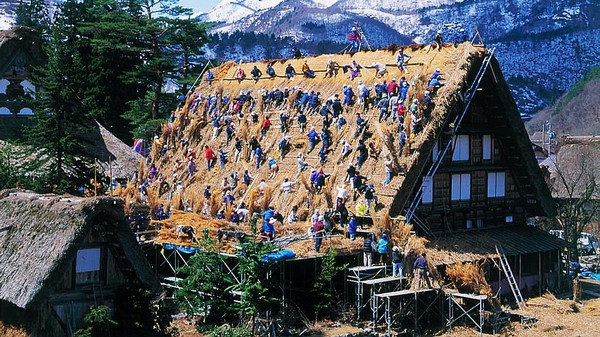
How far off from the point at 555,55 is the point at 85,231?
179525 millimetres

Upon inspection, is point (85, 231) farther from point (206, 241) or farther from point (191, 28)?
point (191, 28)

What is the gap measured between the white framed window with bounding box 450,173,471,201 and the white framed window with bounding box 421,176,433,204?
1291mm

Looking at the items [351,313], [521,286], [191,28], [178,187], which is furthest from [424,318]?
[191,28]

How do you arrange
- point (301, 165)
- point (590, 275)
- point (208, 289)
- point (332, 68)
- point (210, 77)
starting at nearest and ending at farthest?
1. point (208, 289)
2. point (301, 165)
3. point (332, 68)
4. point (590, 275)
5. point (210, 77)

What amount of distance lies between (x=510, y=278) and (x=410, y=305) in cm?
590

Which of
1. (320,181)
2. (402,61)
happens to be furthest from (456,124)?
(320,181)

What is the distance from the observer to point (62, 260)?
24484 mm

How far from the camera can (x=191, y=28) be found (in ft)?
183

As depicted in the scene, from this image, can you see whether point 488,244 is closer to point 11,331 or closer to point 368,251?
point 368,251

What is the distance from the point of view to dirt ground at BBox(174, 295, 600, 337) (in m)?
29.7

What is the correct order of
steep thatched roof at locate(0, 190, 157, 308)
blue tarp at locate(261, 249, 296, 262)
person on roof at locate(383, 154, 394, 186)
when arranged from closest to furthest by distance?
steep thatched roof at locate(0, 190, 157, 308)
blue tarp at locate(261, 249, 296, 262)
person on roof at locate(383, 154, 394, 186)

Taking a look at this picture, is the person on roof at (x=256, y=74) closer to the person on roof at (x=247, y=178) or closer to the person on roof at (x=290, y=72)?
the person on roof at (x=290, y=72)

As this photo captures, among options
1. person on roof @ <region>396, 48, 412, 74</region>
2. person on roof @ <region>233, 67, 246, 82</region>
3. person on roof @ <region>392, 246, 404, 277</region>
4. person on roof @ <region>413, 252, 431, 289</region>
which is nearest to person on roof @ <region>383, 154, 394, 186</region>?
person on roof @ <region>392, 246, 404, 277</region>

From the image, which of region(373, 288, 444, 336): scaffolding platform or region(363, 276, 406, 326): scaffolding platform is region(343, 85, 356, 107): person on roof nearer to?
region(363, 276, 406, 326): scaffolding platform
